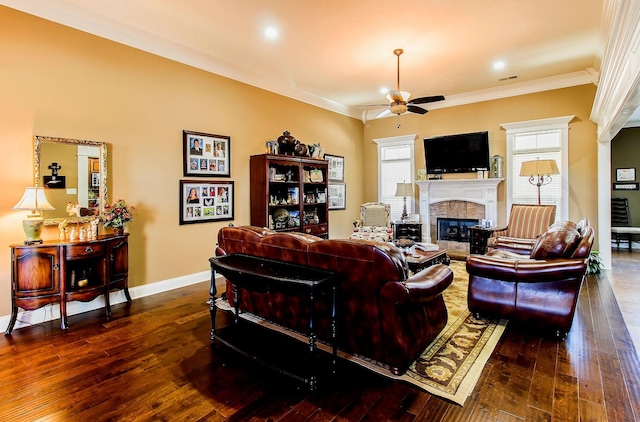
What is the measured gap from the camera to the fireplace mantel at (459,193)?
667 centimetres

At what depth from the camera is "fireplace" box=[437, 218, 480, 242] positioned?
23.0 feet

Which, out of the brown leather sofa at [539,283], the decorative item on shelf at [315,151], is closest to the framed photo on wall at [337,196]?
the decorative item on shelf at [315,151]

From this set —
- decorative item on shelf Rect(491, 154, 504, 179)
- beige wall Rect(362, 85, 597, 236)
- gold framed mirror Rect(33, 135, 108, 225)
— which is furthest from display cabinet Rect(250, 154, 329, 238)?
decorative item on shelf Rect(491, 154, 504, 179)

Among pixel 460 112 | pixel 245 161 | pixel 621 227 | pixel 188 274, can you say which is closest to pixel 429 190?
pixel 460 112

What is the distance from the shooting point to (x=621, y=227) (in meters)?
7.64

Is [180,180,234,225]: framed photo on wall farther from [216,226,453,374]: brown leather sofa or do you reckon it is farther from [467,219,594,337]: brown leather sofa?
[467,219,594,337]: brown leather sofa

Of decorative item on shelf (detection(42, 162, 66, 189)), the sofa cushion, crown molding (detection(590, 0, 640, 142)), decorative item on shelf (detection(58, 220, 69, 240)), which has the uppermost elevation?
crown molding (detection(590, 0, 640, 142))

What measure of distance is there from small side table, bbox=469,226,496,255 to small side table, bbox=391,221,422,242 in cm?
128

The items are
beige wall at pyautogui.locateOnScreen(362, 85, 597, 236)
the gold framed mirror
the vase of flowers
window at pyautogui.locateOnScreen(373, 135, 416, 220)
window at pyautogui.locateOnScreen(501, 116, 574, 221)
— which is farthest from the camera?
window at pyautogui.locateOnScreen(373, 135, 416, 220)

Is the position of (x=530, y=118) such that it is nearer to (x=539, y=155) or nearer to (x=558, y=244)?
(x=539, y=155)

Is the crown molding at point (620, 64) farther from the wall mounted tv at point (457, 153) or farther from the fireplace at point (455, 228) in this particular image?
the fireplace at point (455, 228)

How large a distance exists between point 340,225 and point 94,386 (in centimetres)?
587

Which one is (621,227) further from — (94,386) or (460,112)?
(94,386)

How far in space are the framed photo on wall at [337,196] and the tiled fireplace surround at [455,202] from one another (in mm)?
1719
